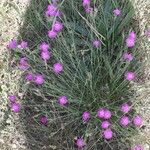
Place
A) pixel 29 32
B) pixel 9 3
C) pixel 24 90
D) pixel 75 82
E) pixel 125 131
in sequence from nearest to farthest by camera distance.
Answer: pixel 125 131 < pixel 75 82 < pixel 24 90 < pixel 29 32 < pixel 9 3

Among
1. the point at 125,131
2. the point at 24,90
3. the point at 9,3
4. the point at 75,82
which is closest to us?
the point at 125,131

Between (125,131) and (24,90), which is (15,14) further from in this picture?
(125,131)

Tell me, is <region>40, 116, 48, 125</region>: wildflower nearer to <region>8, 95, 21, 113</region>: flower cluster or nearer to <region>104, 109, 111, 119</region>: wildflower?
<region>8, 95, 21, 113</region>: flower cluster

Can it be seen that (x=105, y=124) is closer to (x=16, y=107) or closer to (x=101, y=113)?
(x=101, y=113)

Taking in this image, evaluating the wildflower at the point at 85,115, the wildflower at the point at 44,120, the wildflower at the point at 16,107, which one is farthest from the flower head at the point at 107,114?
the wildflower at the point at 16,107

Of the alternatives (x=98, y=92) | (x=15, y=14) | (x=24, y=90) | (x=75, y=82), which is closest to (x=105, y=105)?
(x=98, y=92)

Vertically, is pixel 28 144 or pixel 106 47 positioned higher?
pixel 106 47

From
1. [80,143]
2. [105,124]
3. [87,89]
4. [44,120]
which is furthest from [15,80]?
[105,124]

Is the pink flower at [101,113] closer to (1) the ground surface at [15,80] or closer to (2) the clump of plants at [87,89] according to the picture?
(2) the clump of plants at [87,89]

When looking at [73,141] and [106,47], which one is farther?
[106,47]
